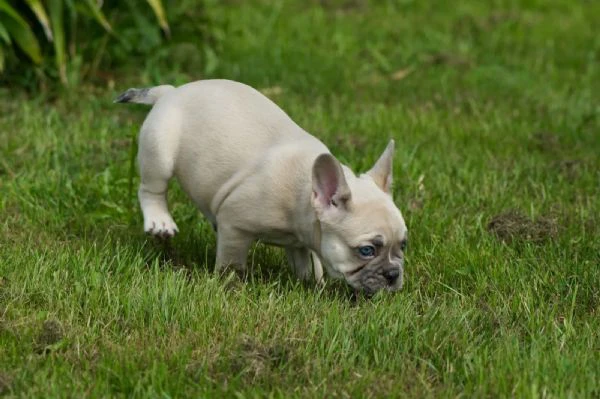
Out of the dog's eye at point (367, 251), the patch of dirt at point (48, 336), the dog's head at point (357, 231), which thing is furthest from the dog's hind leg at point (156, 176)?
the patch of dirt at point (48, 336)

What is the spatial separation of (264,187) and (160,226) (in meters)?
0.72

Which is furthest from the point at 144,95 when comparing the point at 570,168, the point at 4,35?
the point at 570,168

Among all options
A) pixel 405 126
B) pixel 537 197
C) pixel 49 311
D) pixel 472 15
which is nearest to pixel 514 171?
pixel 537 197

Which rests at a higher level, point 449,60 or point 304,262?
point 304,262

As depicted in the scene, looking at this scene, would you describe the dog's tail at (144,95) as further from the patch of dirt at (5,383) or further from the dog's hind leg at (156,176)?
the patch of dirt at (5,383)

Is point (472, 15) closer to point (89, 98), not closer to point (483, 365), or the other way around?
point (89, 98)

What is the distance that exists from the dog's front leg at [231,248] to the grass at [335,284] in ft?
0.44

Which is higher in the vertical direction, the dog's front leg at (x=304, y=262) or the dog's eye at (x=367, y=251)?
the dog's eye at (x=367, y=251)

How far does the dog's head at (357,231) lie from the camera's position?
183 inches

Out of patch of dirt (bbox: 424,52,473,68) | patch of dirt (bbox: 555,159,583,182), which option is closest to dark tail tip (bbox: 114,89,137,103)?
patch of dirt (bbox: 555,159,583,182)

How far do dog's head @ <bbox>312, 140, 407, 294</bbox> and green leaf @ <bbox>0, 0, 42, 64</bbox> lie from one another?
338 centimetres

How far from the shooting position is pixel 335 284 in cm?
501

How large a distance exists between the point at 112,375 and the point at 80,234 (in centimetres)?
185

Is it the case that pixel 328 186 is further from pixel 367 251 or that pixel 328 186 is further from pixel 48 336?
pixel 48 336
